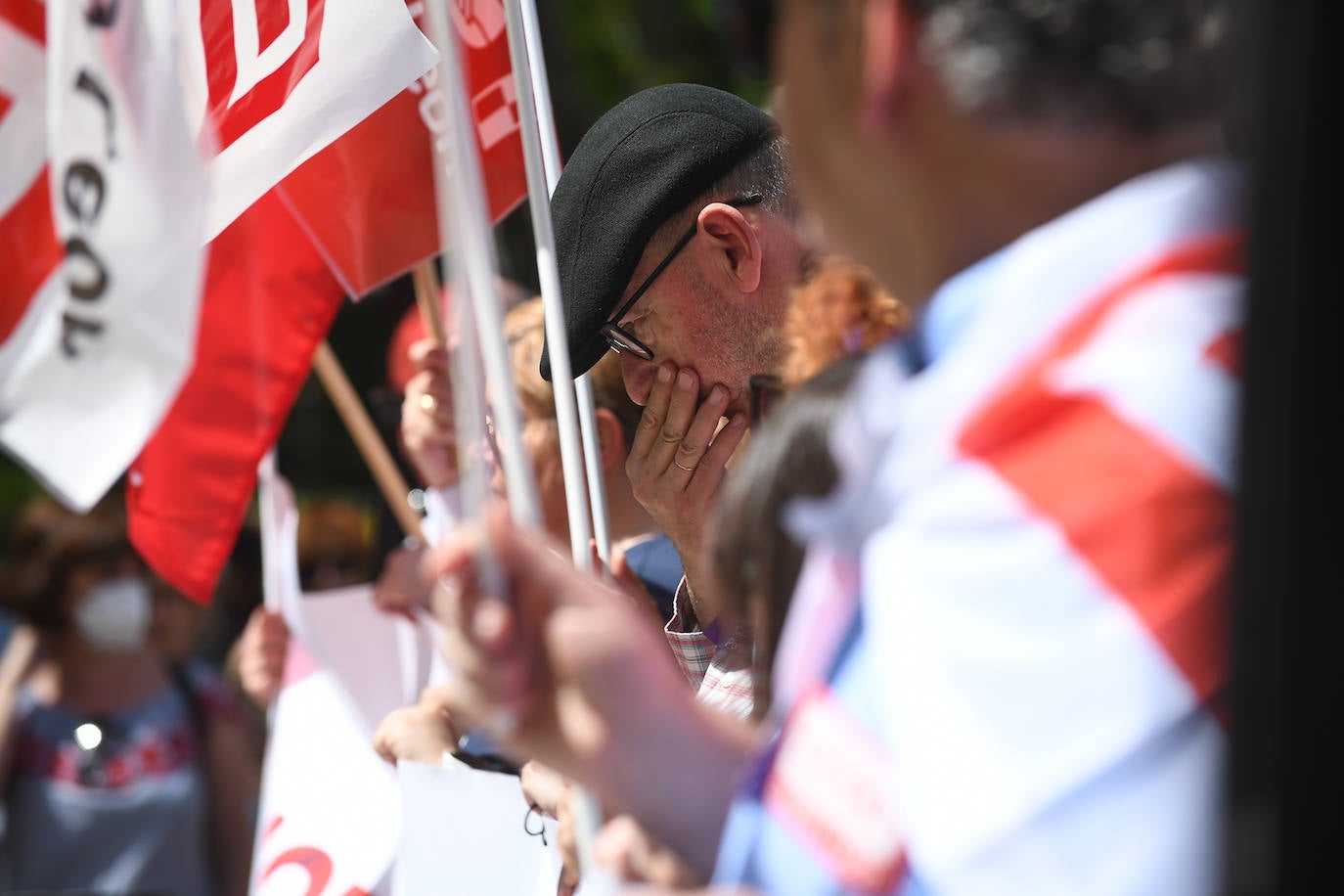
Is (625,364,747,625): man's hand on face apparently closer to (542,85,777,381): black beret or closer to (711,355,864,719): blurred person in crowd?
(542,85,777,381): black beret

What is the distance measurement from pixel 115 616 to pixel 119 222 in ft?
7.99

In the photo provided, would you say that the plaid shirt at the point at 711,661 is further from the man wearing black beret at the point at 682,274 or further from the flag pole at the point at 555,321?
the flag pole at the point at 555,321

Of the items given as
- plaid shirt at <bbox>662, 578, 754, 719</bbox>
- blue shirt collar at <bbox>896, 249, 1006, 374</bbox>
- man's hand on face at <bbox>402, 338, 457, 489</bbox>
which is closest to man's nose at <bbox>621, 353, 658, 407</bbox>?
plaid shirt at <bbox>662, 578, 754, 719</bbox>

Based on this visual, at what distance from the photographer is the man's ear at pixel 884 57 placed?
0.99 m

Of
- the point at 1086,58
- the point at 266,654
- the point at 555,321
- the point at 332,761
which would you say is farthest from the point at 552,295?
the point at 266,654

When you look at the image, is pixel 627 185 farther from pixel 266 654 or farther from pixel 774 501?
pixel 266 654

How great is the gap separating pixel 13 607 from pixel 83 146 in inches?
96.3

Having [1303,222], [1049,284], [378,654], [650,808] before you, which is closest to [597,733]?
[650,808]

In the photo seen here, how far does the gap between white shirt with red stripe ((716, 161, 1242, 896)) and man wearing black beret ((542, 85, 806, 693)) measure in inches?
49.4

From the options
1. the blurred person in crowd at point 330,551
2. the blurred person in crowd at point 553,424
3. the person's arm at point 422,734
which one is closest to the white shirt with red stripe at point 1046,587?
the blurred person in crowd at point 553,424

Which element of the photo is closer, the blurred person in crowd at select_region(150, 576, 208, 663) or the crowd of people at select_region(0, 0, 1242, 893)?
the crowd of people at select_region(0, 0, 1242, 893)

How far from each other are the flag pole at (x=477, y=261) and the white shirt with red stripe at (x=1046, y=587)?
0.87 ft

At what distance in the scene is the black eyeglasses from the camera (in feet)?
7.41

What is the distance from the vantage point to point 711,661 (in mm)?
2166
